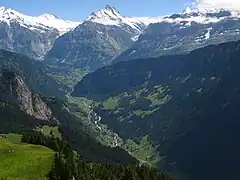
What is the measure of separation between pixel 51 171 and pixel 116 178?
20.7 metres

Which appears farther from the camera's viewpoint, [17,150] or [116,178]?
[17,150]

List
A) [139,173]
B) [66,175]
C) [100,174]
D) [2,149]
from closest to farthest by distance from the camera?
1. [66,175]
2. [100,174]
3. [2,149]
4. [139,173]

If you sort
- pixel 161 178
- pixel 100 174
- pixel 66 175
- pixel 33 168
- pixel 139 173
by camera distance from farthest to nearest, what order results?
pixel 161 178 < pixel 139 173 < pixel 100 174 < pixel 33 168 < pixel 66 175

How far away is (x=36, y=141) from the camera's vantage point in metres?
179

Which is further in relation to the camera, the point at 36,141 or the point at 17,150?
the point at 36,141

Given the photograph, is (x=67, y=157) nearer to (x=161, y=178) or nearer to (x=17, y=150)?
(x=17, y=150)

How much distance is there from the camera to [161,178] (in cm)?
16912

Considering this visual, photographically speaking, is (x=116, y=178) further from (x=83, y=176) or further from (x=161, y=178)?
(x=161, y=178)

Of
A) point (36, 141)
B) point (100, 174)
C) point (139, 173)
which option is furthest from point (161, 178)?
point (100, 174)

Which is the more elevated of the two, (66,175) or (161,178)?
(66,175)

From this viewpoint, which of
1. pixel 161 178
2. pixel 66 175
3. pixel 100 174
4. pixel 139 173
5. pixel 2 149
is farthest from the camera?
pixel 161 178

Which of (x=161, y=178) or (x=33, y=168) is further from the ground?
(x=33, y=168)

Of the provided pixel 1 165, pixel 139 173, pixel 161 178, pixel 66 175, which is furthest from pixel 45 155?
pixel 161 178

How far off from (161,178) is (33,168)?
7405 centimetres
